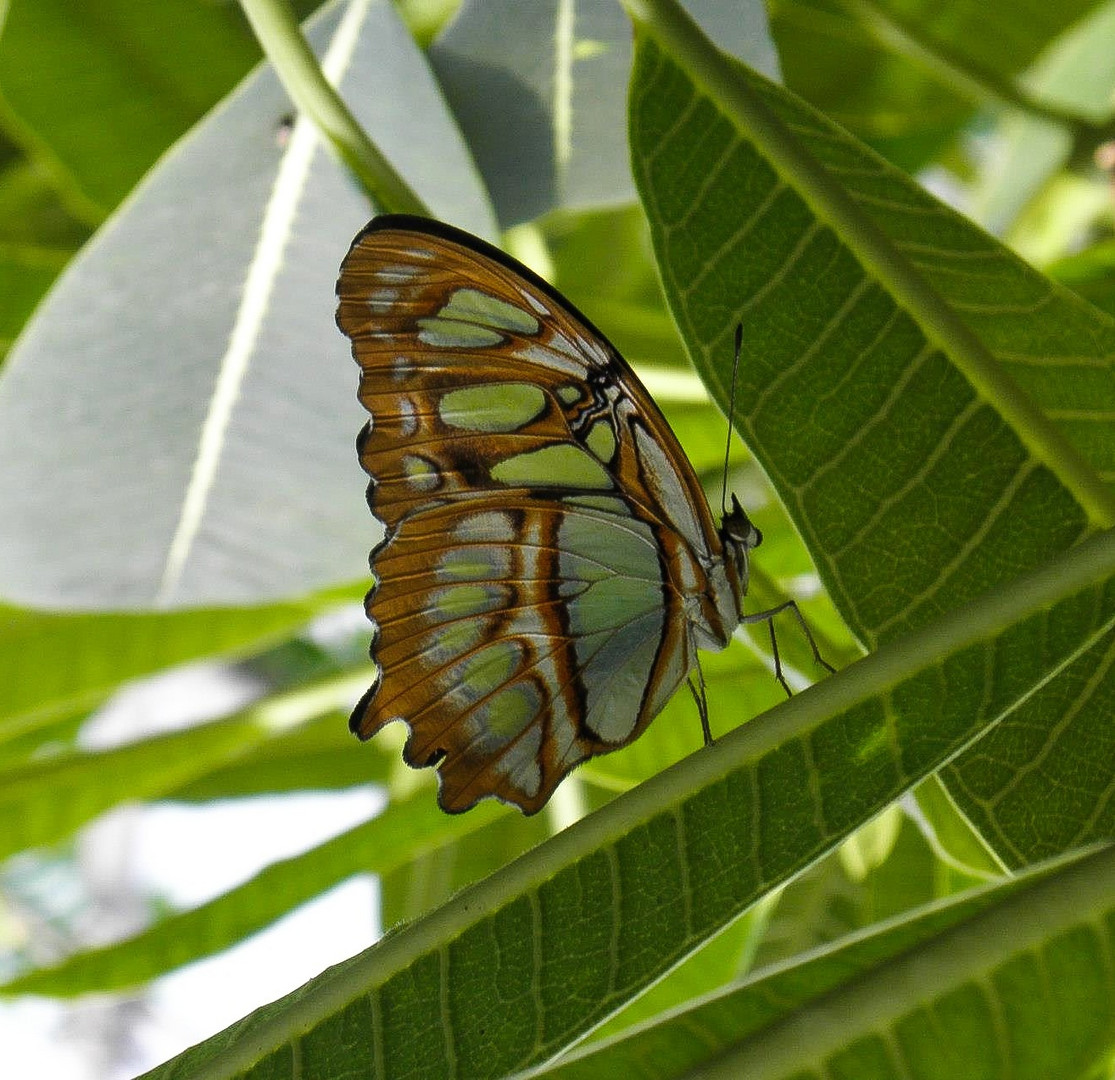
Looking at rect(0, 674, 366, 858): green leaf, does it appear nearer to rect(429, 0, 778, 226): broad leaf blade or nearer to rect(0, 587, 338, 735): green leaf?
rect(0, 587, 338, 735): green leaf

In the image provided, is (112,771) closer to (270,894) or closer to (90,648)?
(90,648)

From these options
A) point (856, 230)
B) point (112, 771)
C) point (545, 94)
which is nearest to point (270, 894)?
point (112, 771)

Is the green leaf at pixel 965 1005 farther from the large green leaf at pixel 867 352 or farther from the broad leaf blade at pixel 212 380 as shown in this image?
the broad leaf blade at pixel 212 380

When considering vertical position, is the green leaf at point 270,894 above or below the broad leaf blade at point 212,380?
below

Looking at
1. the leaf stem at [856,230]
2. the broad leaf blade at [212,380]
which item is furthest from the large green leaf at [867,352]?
the broad leaf blade at [212,380]

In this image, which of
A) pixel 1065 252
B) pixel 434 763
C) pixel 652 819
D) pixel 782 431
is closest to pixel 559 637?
pixel 434 763

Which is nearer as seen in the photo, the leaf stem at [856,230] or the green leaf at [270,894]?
the leaf stem at [856,230]

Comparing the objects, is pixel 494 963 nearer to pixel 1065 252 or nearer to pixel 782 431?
pixel 782 431
